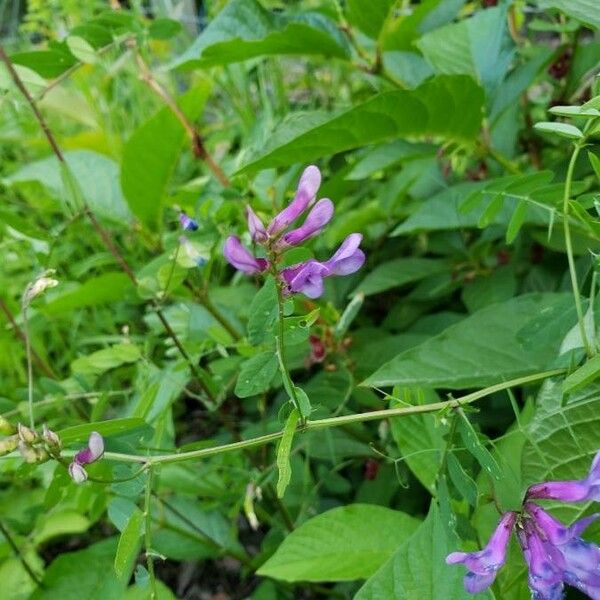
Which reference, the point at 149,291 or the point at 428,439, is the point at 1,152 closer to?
the point at 149,291

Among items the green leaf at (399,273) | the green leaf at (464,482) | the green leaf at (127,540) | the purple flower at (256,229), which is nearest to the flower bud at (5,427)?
the green leaf at (127,540)

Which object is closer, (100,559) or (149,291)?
(149,291)

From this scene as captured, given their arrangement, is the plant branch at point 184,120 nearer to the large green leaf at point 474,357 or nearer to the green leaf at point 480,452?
the large green leaf at point 474,357

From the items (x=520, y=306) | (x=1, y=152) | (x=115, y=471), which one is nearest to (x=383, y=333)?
(x=520, y=306)

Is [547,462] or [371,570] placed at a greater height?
[547,462]

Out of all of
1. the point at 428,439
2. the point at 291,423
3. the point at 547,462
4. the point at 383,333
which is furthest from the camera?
the point at 383,333

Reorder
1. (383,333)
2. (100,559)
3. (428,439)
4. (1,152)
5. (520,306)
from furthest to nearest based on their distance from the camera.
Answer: (1,152), (383,333), (100,559), (520,306), (428,439)

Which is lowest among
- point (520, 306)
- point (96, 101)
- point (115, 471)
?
point (96, 101)

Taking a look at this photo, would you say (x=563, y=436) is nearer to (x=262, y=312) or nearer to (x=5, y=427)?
(x=262, y=312)
